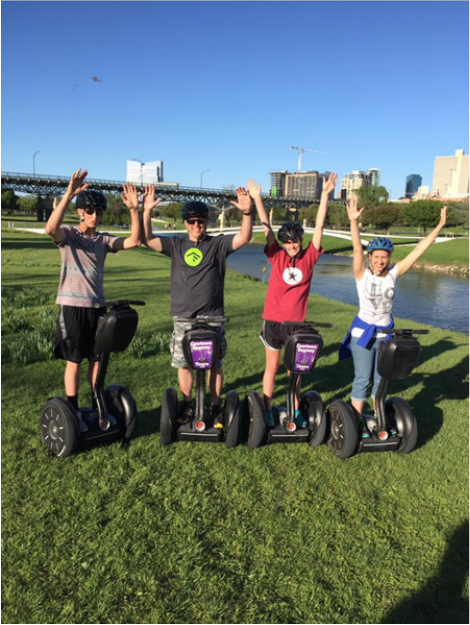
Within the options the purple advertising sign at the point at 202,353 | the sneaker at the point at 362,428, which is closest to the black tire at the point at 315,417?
the sneaker at the point at 362,428

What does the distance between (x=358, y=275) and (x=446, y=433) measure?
1912 millimetres

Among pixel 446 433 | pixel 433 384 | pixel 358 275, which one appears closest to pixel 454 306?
pixel 433 384

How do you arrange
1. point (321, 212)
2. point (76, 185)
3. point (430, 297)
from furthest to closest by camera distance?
1. point (430, 297)
2. point (321, 212)
3. point (76, 185)

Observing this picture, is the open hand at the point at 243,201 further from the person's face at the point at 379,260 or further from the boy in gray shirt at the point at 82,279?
the person's face at the point at 379,260

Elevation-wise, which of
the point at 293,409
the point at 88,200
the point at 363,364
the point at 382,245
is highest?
the point at 88,200

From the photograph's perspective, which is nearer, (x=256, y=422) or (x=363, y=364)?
(x=256, y=422)

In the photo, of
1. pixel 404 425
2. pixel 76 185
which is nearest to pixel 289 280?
pixel 404 425

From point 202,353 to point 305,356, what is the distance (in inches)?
32.9

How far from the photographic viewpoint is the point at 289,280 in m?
3.72

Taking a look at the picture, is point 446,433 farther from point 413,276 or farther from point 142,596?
point 413,276

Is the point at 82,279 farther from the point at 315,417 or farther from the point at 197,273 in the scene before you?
the point at 315,417

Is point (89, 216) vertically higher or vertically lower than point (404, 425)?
higher

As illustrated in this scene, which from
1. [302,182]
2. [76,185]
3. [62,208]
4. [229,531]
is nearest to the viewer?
[229,531]

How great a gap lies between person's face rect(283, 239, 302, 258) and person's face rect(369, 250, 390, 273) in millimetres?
638
